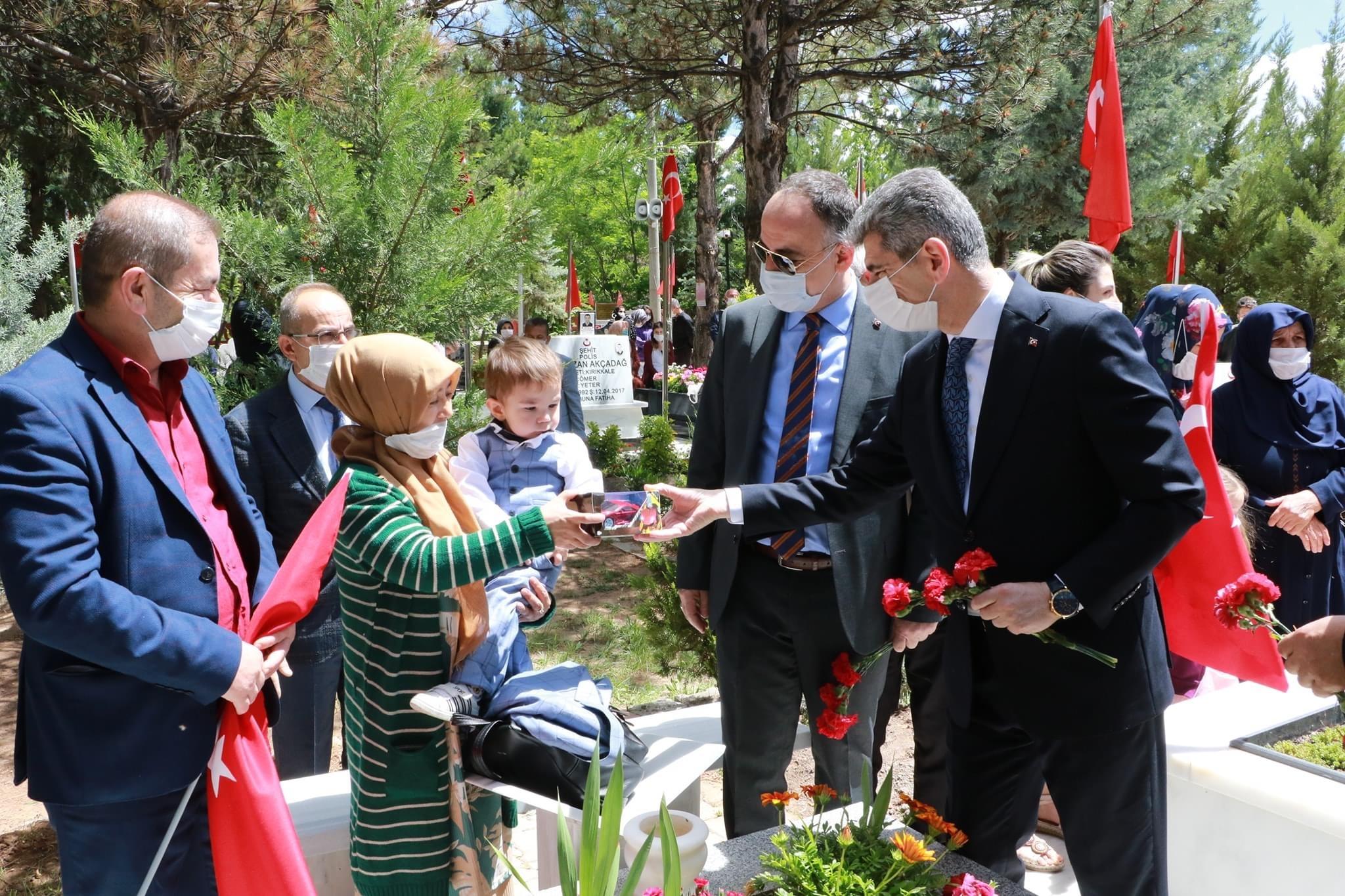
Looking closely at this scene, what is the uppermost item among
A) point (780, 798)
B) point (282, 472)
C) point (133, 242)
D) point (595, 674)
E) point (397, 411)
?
point (133, 242)

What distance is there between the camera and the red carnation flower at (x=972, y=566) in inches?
84.3

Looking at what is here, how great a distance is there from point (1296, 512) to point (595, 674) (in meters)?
3.75

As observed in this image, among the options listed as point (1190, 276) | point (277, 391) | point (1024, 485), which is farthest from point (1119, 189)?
point (1190, 276)

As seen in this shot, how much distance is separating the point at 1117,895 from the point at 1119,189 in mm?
4679

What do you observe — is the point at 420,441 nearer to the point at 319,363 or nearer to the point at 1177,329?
the point at 319,363

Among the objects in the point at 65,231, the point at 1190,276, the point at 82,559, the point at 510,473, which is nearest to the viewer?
the point at 82,559

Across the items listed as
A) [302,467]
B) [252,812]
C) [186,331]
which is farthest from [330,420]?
[252,812]

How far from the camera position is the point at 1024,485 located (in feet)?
7.30

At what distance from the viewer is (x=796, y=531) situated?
296 cm

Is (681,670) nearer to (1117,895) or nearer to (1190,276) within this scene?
(1117,895)

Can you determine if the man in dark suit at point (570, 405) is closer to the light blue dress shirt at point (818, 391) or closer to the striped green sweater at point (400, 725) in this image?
the light blue dress shirt at point (818, 391)

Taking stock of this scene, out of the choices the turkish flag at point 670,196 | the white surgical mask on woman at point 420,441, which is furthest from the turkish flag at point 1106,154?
the turkish flag at point 670,196

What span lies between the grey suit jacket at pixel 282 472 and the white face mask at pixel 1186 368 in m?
3.17

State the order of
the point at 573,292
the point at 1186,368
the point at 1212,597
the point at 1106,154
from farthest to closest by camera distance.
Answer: the point at 573,292 < the point at 1106,154 < the point at 1186,368 < the point at 1212,597
